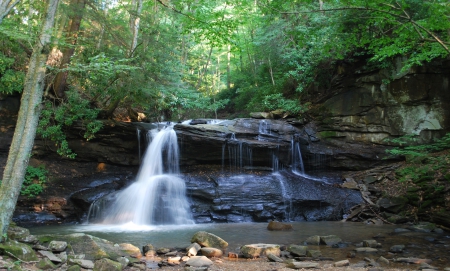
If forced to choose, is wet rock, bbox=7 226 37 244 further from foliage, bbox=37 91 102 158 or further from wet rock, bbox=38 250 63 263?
foliage, bbox=37 91 102 158

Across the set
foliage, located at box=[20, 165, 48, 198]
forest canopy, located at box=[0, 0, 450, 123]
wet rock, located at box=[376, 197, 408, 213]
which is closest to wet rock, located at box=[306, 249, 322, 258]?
forest canopy, located at box=[0, 0, 450, 123]

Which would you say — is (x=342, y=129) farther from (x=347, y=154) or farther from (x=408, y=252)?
(x=408, y=252)

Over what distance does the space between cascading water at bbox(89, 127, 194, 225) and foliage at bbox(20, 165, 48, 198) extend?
2.25 m

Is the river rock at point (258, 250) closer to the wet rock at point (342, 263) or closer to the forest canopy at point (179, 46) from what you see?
the wet rock at point (342, 263)

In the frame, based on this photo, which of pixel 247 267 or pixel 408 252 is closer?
pixel 247 267

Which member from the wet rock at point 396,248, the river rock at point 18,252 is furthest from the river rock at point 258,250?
the river rock at point 18,252

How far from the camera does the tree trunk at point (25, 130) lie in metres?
5.40

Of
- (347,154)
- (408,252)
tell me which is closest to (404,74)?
(347,154)

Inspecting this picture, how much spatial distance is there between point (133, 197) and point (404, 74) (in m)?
13.3

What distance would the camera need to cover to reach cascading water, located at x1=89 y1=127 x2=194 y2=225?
1138 centimetres

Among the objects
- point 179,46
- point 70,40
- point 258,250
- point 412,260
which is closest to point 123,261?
point 258,250

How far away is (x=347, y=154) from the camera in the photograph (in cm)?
1541

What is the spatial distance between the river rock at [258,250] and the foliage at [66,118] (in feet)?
27.7

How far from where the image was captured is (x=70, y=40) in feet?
35.3
